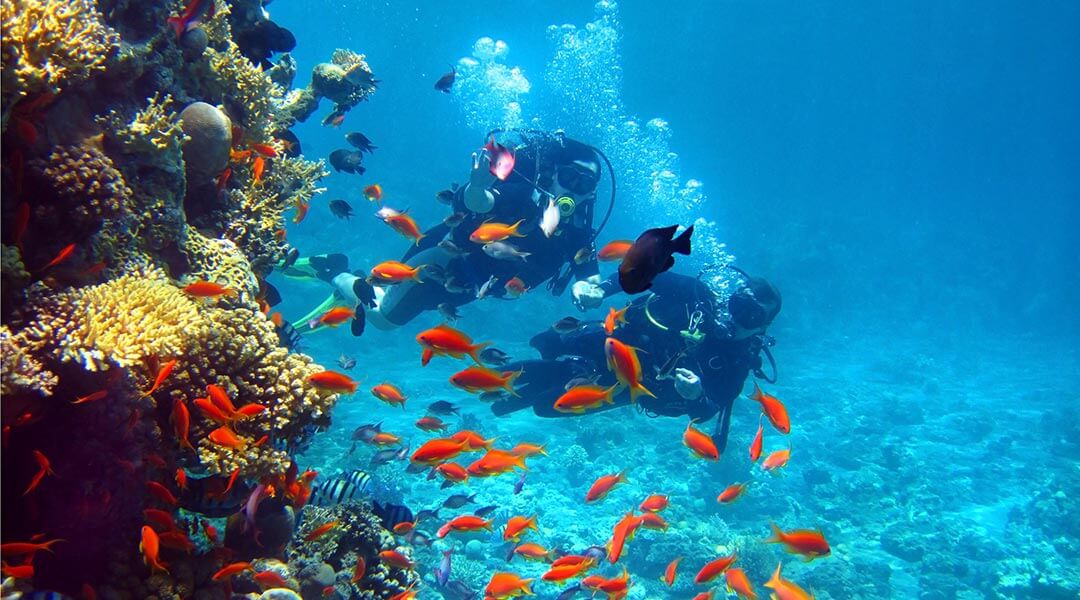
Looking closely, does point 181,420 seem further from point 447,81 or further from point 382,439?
point 447,81

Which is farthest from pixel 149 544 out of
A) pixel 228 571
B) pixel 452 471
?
pixel 452 471

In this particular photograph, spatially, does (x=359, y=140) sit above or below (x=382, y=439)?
above

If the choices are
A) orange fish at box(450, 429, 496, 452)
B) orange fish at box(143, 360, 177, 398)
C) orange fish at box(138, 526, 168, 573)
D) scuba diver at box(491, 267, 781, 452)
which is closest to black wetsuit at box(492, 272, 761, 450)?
scuba diver at box(491, 267, 781, 452)

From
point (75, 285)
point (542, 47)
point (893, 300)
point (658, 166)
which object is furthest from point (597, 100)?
point (75, 285)

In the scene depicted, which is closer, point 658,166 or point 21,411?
point 21,411

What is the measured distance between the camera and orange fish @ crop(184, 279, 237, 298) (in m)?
3.27

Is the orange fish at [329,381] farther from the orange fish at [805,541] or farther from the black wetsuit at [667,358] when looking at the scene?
the black wetsuit at [667,358]

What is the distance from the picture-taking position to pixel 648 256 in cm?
196

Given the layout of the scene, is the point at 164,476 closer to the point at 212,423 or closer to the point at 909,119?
the point at 212,423

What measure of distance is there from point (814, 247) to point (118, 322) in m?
43.8

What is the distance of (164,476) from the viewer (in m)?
2.96

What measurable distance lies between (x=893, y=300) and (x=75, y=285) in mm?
45598

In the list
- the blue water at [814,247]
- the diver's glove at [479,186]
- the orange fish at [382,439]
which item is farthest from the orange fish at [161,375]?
the blue water at [814,247]

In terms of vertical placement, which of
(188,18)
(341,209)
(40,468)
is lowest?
(40,468)
